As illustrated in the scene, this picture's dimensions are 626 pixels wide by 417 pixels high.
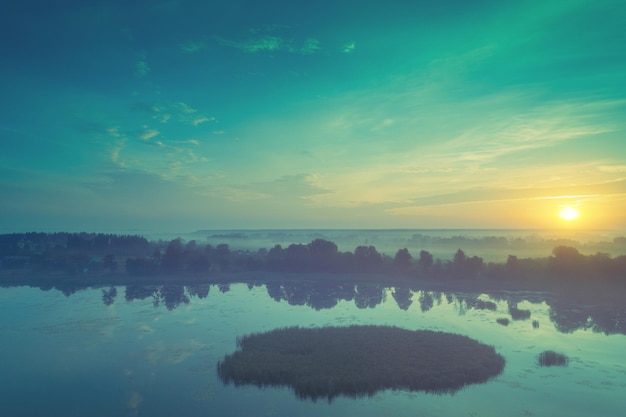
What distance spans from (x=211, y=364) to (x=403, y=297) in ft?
157

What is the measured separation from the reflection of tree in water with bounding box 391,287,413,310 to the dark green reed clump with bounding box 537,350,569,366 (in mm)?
27910

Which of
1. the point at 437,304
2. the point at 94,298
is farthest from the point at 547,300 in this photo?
the point at 94,298

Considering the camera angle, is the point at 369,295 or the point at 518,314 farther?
the point at 369,295

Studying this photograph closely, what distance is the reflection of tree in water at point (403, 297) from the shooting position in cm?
6712

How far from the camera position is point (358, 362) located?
111 feet

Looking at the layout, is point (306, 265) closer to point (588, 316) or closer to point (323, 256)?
point (323, 256)

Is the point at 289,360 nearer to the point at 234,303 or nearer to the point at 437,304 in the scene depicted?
the point at 234,303

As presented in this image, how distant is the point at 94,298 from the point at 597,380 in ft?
240

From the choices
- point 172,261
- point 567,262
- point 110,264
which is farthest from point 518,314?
point 110,264

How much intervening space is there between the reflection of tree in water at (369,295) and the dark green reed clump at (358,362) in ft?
80.0

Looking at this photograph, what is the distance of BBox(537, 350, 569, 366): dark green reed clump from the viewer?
116 feet

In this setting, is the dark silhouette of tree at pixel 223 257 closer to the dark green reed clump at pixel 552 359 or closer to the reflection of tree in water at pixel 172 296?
the reflection of tree in water at pixel 172 296


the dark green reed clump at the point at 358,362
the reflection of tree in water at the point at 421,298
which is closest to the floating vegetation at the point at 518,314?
the reflection of tree in water at the point at 421,298

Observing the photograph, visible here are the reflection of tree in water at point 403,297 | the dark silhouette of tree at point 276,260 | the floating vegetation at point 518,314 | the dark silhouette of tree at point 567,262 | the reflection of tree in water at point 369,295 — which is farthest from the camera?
the dark silhouette of tree at point 276,260
